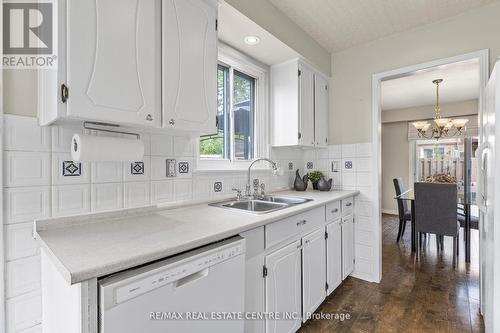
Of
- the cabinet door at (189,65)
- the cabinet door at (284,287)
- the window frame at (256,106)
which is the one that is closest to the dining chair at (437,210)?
the window frame at (256,106)

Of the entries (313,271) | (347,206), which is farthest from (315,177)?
(313,271)

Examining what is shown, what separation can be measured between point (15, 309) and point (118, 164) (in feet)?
2.35

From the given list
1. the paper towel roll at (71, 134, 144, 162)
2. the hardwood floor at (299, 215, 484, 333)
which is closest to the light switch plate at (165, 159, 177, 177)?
the paper towel roll at (71, 134, 144, 162)

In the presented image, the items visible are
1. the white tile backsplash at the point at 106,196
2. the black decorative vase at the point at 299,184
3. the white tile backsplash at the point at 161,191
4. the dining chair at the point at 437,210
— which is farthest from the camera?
the dining chair at the point at 437,210

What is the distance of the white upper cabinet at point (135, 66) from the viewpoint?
965 millimetres

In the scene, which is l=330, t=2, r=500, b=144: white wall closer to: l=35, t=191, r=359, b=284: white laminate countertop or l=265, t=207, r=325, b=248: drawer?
l=265, t=207, r=325, b=248: drawer

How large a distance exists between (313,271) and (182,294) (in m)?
1.20

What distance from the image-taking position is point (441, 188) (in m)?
3.06

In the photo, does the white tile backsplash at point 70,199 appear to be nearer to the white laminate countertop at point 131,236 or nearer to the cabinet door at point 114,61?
the white laminate countertop at point 131,236

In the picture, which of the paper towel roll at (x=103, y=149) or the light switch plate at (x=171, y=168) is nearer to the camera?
the paper towel roll at (x=103, y=149)

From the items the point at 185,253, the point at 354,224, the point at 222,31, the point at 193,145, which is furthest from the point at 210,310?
the point at 354,224

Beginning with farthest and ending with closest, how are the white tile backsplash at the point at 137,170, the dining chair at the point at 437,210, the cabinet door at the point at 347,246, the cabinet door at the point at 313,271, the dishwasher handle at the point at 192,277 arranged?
the dining chair at the point at 437,210
the cabinet door at the point at 347,246
the cabinet door at the point at 313,271
the white tile backsplash at the point at 137,170
the dishwasher handle at the point at 192,277

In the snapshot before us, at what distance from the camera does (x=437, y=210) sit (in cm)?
309

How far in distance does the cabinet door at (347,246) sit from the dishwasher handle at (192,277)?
1.72m
